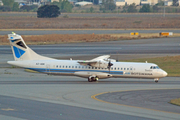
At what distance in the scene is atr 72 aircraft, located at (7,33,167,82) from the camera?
111 ft

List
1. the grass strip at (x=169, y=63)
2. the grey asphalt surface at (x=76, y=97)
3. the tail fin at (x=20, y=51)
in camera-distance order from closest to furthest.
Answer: the grey asphalt surface at (x=76, y=97) < the tail fin at (x=20, y=51) < the grass strip at (x=169, y=63)

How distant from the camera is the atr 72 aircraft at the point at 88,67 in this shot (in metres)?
33.7

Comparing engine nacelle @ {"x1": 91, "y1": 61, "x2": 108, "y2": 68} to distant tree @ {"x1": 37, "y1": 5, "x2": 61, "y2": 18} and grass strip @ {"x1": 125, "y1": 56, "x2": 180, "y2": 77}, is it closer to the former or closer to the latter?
grass strip @ {"x1": 125, "y1": 56, "x2": 180, "y2": 77}

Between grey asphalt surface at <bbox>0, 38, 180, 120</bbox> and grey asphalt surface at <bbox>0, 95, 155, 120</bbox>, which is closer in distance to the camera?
grey asphalt surface at <bbox>0, 95, 155, 120</bbox>

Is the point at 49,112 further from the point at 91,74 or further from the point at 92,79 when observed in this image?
the point at 91,74

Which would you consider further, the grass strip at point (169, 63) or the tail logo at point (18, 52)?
the grass strip at point (169, 63)

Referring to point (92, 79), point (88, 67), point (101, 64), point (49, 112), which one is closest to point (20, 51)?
point (88, 67)

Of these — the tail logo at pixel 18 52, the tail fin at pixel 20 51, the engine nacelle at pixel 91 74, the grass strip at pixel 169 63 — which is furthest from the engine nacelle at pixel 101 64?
the grass strip at pixel 169 63

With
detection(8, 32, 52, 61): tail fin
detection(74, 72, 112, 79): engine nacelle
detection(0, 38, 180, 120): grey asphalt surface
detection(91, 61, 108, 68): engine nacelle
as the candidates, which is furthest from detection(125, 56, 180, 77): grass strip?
detection(8, 32, 52, 61): tail fin

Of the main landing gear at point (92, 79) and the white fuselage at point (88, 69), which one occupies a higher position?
the white fuselage at point (88, 69)

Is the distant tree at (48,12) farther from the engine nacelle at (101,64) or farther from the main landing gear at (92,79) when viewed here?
the main landing gear at (92,79)

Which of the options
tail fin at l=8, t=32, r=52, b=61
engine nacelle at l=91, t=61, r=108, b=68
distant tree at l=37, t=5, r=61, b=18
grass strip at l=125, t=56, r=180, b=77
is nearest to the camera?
engine nacelle at l=91, t=61, r=108, b=68

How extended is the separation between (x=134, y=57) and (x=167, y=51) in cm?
973

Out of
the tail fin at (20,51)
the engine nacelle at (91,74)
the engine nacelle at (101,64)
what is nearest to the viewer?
the engine nacelle at (101,64)
